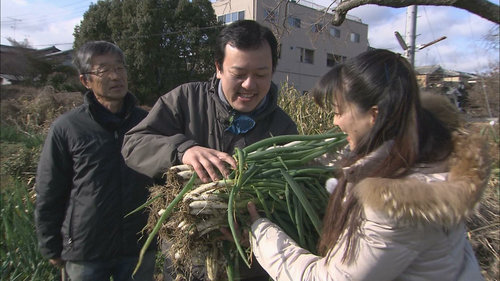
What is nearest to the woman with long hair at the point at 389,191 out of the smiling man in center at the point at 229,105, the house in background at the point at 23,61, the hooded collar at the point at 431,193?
A: the hooded collar at the point at 431,193

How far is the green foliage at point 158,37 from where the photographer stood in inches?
745

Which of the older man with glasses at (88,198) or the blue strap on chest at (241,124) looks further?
the older man with glasses at (88,198)

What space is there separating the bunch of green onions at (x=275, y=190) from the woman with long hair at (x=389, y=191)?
3.2 inches

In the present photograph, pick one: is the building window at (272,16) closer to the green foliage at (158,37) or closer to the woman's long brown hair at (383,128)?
the woman's long brown hair at (383,128)

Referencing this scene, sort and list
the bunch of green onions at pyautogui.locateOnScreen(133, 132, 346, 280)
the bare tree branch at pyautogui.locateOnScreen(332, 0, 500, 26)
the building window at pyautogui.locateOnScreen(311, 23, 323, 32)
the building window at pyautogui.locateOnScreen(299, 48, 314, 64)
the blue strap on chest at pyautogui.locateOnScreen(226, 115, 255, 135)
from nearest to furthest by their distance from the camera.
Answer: the bunch of green onions at pyautogui.locateOnScreen(133, 132, 346, 280)
the blue strap on chest at pyautogui.locateOnScreen(226, 115, 255, 135)
the bare tree branch at pyautogui.locateOnScreen(332, 0, 500, 26)
the building window at pyautogui.locateOnScreen(311, 23, 323, 32)
the building window at pyautogui.locateOnScreen(299, 48, 314, 64)

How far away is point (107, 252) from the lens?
184cm

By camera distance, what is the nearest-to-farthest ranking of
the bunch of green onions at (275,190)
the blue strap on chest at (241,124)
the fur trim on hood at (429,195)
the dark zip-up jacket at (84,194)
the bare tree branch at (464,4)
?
the fur trim on hood at (429,195) < the bunch of green onions at (275,190) < the blue strap on chest at (241,124) < the dark zip-up jacket at (84,194) < the bare tree branch at (464,4)

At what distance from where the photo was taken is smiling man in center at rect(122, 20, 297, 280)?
1.48 metres

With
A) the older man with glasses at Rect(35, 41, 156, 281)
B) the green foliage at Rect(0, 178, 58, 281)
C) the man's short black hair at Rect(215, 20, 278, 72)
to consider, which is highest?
the man's short black hair at Rect(215, 20, 278, 72)

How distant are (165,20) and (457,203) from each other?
20526 millimetres

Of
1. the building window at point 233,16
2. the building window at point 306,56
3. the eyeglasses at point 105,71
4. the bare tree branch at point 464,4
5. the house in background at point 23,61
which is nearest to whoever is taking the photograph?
the eyeglasses at point 105,71

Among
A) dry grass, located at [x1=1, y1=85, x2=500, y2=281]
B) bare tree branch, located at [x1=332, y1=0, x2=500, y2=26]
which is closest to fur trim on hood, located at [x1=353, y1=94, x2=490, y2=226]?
dry grass, located at [x1=1, y1=85, x2=500, y2=281]

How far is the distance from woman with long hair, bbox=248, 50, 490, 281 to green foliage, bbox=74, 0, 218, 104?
60.3ft

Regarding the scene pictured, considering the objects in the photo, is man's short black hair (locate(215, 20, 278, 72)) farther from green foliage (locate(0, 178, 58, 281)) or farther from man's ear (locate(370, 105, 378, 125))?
green foliage (locate(0, 178, 58, 281))
